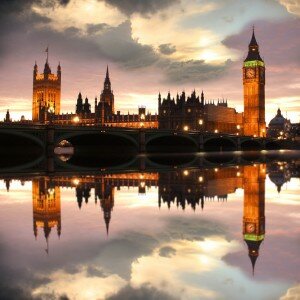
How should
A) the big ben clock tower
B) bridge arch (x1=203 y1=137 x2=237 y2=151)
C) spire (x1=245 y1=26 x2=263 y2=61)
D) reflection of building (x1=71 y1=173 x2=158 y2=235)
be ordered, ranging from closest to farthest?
reflection of building (x1=71 y1=173 x2=158 y2=235) < bridge arch (x1=203 y1=137 x2=237 y2=151) < the big ben clock tower < spire (x1=245 y1=26 x2=263 y2=61)

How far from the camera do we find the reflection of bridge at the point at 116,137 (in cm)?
4853

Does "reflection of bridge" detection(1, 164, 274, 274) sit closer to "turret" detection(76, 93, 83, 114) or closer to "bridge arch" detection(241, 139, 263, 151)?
"bridge arch" detection(241, 139, 263, 151)

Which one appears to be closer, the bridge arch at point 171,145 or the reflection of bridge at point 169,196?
the reflection of bridge at point 169,196

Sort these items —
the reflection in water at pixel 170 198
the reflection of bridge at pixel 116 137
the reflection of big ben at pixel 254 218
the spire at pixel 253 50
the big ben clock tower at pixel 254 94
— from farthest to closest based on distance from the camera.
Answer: the spire at pixel 253 50 < the big ben clock tower at pixel 254 94 < the reflection of bridge at pixel 116 137 < the reflection in water at pixel 170 198 < the reflection of big ben at pixel 254 218

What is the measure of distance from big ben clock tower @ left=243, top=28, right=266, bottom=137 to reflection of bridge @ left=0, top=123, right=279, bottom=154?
162 feet

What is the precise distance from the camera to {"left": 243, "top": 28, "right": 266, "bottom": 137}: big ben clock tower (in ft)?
484

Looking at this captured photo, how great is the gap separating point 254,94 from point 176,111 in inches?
1686

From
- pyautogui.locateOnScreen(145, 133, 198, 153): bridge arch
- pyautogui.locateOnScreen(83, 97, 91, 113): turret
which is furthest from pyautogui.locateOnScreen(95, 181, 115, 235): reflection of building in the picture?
pyautogui.locateOnScreen(83, 97, 91, 113): turret

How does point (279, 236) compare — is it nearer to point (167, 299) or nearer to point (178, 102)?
point (167, 299)

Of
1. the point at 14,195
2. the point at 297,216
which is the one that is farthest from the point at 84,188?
the point at 297,216

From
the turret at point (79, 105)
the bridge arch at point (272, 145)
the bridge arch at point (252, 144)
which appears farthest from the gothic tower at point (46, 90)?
the bridge arch at point (252, 144)

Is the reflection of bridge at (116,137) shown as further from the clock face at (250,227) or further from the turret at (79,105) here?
the turret at (79,105)

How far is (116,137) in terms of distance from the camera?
6125cm

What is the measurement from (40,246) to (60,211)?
3.68 m
